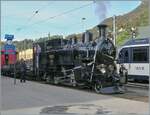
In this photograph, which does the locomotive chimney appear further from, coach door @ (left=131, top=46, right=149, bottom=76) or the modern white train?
coach door @ (left=131, top=46, right=149, bottom=76)

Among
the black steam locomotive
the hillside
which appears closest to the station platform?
the black steam locomotive

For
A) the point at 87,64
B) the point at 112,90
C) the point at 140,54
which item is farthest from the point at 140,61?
the point at 112,90

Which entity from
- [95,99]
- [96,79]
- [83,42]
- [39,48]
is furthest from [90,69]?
[39,48]

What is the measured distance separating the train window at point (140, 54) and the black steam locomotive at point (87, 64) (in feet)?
14.9

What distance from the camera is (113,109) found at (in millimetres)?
14297

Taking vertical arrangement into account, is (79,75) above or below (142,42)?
below

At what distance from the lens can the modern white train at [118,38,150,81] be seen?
28375mm

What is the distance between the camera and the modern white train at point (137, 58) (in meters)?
28.4

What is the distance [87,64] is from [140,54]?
6538mm

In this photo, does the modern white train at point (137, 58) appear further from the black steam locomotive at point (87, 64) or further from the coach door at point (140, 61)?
the black steam locomotive at point (87, 64)

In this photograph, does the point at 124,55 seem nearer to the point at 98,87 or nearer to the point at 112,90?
the point at 98,87

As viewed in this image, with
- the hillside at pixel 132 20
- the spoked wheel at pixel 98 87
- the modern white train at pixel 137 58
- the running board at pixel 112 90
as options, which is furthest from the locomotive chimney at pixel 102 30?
the hillside at pixel 132 20

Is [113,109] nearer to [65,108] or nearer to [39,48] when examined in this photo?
[65,108]

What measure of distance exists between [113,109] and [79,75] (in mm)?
9963
